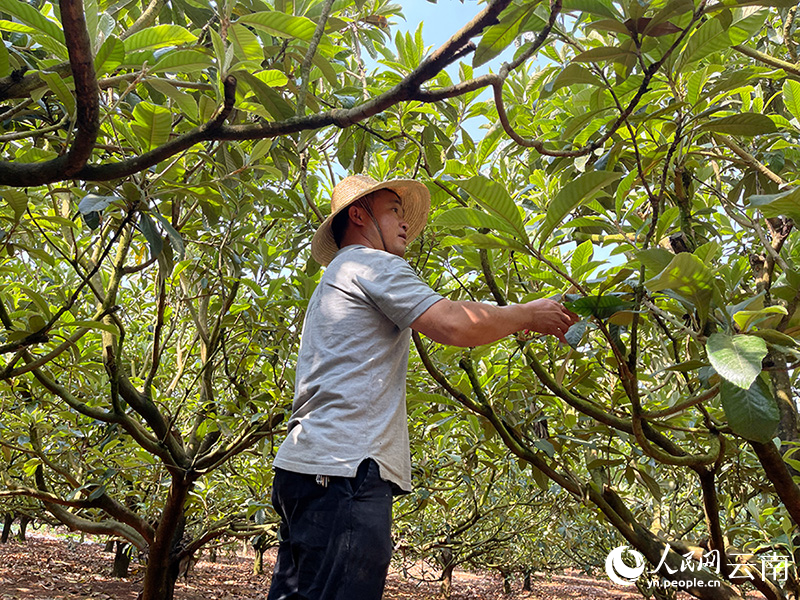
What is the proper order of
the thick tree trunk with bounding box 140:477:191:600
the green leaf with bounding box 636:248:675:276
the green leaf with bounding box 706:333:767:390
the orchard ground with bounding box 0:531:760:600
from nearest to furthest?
Answer: the green leaf with bounding box 706:333:767:390 < the green leaf with bounding box 636:248:675:276 < the thick tree trunk with bounding box 140:477:191:600 < the orchard ground with bounding box 0:531:760:600

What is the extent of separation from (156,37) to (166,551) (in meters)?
3.54

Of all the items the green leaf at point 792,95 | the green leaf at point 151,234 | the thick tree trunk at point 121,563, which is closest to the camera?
the green leaf at point 151,234

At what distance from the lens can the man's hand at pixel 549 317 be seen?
148 centimetres

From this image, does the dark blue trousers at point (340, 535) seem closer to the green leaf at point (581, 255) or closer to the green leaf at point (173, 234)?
the green leaf at point (173, 234)

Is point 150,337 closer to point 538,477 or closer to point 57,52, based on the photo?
point 538,477

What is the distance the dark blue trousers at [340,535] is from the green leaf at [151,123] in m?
0.89

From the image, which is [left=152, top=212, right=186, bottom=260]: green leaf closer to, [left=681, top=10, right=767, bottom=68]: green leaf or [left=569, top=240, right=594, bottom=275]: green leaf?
[left=569, top=240, right=594, bottom=275]: green leaf

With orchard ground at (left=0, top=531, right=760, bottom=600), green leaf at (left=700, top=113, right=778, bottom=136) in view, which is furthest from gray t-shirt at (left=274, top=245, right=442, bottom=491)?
orchard ground at (left=0, top=531, right=760, bottom=600)

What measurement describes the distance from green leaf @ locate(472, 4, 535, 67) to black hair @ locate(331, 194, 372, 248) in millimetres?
675

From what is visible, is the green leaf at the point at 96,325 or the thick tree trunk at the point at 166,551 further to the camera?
the thick tree trunk at the point at 166,551

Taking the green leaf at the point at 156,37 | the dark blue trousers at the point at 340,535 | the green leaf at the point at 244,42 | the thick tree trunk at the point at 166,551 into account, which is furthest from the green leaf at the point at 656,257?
the thick tree trunk at the point at 166,551

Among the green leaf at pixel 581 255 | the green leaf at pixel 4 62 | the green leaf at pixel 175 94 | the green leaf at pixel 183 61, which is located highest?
the green leaf at pixel 183 61

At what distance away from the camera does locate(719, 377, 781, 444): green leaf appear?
1.09 m

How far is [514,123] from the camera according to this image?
2.43 metres
